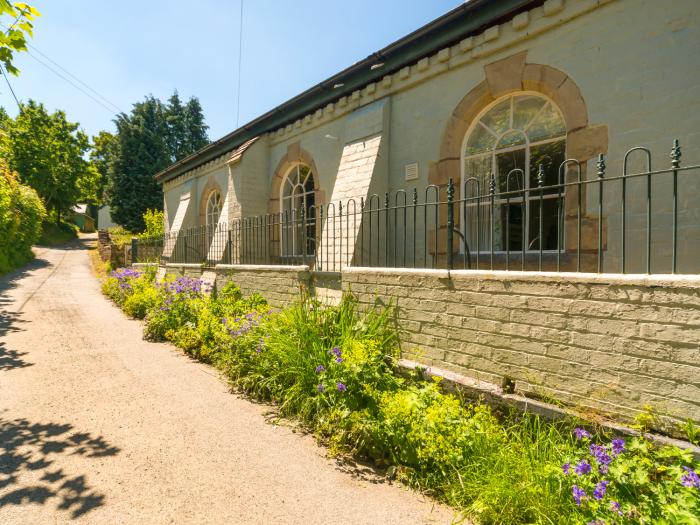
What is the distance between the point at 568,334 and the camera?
2859 millimetres

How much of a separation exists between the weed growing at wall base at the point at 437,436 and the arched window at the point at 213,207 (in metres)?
7.89

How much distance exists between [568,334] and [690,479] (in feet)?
3.54

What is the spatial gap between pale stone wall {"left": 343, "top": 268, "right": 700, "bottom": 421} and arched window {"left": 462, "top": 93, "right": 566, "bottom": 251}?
1.48m

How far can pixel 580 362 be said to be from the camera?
2803 millimetres

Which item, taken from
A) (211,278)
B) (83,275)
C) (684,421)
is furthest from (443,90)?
(83,275)

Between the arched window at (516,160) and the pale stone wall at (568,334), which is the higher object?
the arched window at (516,160)

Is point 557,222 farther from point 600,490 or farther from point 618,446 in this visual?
point 600,490

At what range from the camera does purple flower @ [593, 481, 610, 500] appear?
208 centimetres

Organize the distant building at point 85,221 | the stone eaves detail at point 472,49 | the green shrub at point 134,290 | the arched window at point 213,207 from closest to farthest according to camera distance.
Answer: the stone eaves detail at point 472,49, the green shrub at point 134,290, the arched window at point 213,207, the distant building at point 85,221

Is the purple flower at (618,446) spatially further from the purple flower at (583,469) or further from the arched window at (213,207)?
the arched window at (213,207)

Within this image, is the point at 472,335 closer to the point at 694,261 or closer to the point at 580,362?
the point at 580,362

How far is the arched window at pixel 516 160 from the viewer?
190 inches

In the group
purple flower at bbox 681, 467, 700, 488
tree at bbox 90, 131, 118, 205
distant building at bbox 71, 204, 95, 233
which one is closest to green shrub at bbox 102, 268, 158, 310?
purple flower at bbox 681, 467, 700, 488

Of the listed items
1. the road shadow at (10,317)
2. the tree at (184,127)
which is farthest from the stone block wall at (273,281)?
the tree at (184,127)
